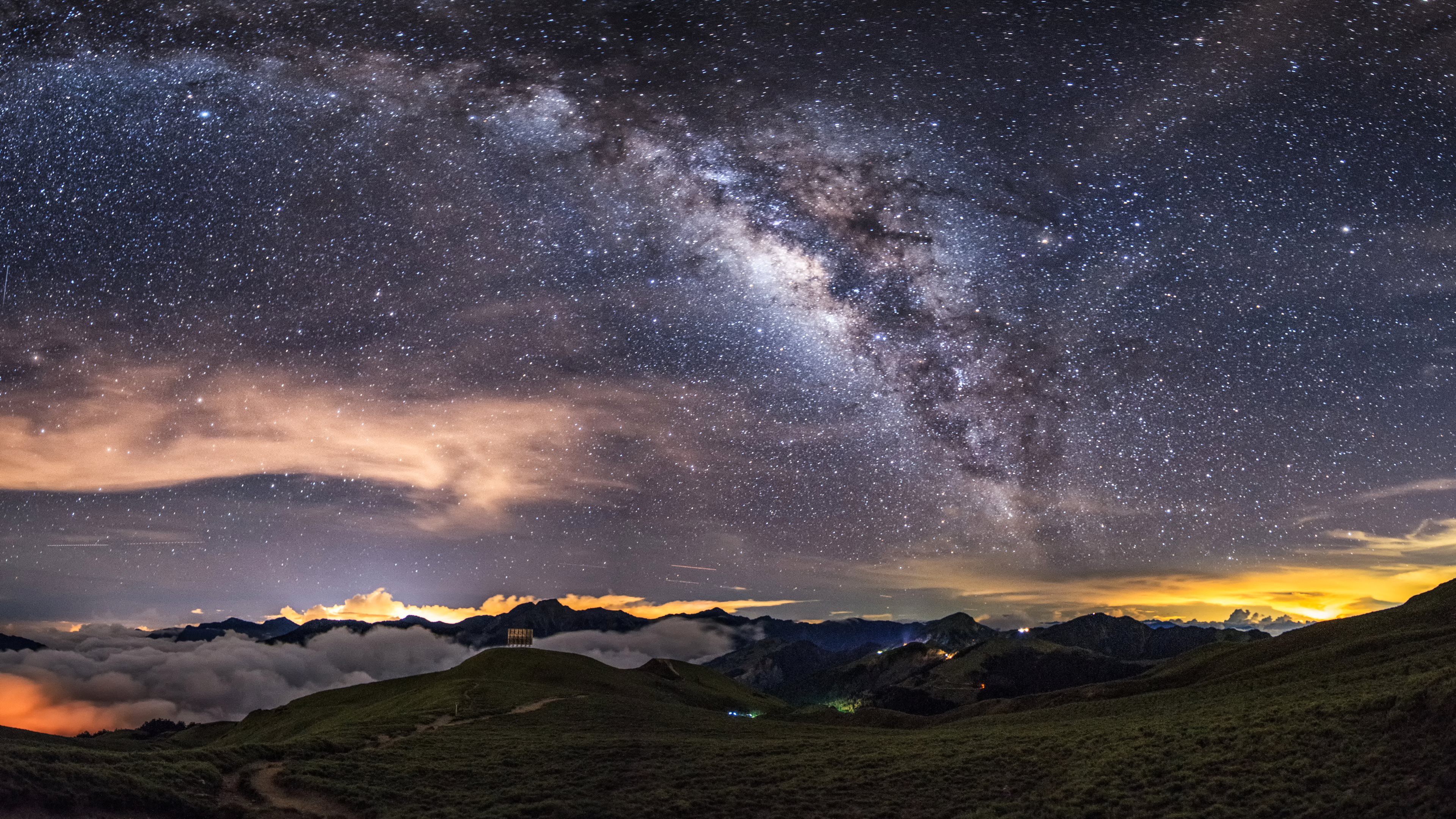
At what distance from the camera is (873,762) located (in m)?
41.3

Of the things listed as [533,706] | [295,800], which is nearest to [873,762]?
[295,800]

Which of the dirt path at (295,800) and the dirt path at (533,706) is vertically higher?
the dirt path at (295,800)

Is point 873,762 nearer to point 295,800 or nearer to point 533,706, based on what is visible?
point 295,800

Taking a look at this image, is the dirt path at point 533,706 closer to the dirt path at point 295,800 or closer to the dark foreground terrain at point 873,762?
the dark foreground terrain at point 873,762

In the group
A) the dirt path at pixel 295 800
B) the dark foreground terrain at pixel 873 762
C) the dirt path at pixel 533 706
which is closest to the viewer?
the dark foreground terrain at pixel 873 762

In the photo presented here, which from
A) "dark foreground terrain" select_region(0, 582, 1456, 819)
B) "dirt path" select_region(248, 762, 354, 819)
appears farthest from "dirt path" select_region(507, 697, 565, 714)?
"dirt path" select_region(248, 762, 354, 819)

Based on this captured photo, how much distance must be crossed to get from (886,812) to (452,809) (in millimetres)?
19061

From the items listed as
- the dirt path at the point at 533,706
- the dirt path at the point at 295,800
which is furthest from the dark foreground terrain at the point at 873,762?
the dirt path at the point at 533,706

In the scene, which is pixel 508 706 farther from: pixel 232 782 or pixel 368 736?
pixel 232 782

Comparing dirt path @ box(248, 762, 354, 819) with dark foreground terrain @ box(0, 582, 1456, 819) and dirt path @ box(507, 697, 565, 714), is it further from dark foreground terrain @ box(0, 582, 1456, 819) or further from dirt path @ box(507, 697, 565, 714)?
dirt path @ box(507, 697, 565, 714)

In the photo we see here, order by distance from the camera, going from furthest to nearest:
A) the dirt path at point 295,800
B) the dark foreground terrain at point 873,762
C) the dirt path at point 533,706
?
the dirt path at point 533,706 → the dirt path at point 295,800 → the dark foreground terrain at point 873,762

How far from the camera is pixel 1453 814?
22641 millimetres

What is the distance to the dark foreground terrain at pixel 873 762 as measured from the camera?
27.4 metres

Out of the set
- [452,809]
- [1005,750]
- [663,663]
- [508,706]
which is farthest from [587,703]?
[663,663]
